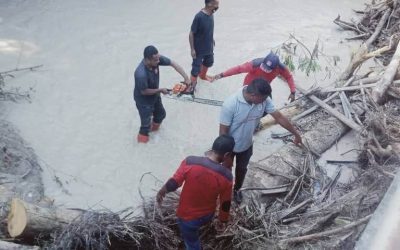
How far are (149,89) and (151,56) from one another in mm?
502

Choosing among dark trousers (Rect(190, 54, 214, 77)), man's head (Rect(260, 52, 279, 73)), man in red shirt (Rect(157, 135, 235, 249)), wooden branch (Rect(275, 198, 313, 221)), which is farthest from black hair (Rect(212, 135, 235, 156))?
dark trousers (Rect(190, 54, 214, 77))

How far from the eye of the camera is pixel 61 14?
10.4 meters

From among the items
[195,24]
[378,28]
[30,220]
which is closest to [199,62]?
[195,24]

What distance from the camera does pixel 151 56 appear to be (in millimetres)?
5789

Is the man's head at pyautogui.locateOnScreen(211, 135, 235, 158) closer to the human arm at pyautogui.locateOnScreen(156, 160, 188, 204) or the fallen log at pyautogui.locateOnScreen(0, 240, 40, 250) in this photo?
the human arm at pyautogui.locateOnScreen(156, 160, 188, 204)

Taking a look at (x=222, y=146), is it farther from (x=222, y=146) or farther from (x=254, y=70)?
(x=254, y=70)

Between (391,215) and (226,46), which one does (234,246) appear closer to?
(391,215)

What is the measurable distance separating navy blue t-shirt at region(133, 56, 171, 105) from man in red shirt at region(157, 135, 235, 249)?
2043 millimetres

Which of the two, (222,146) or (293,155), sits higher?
(222,146)

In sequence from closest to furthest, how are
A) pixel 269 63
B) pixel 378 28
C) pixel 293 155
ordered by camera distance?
pixel 269 63, pixel 293 155, pixel 378 28

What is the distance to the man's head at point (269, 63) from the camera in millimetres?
5867

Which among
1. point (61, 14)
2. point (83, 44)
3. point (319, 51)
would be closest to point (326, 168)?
point (319, 51)

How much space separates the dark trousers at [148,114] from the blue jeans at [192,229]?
2435mm

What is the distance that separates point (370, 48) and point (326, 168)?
4414 millimetres
